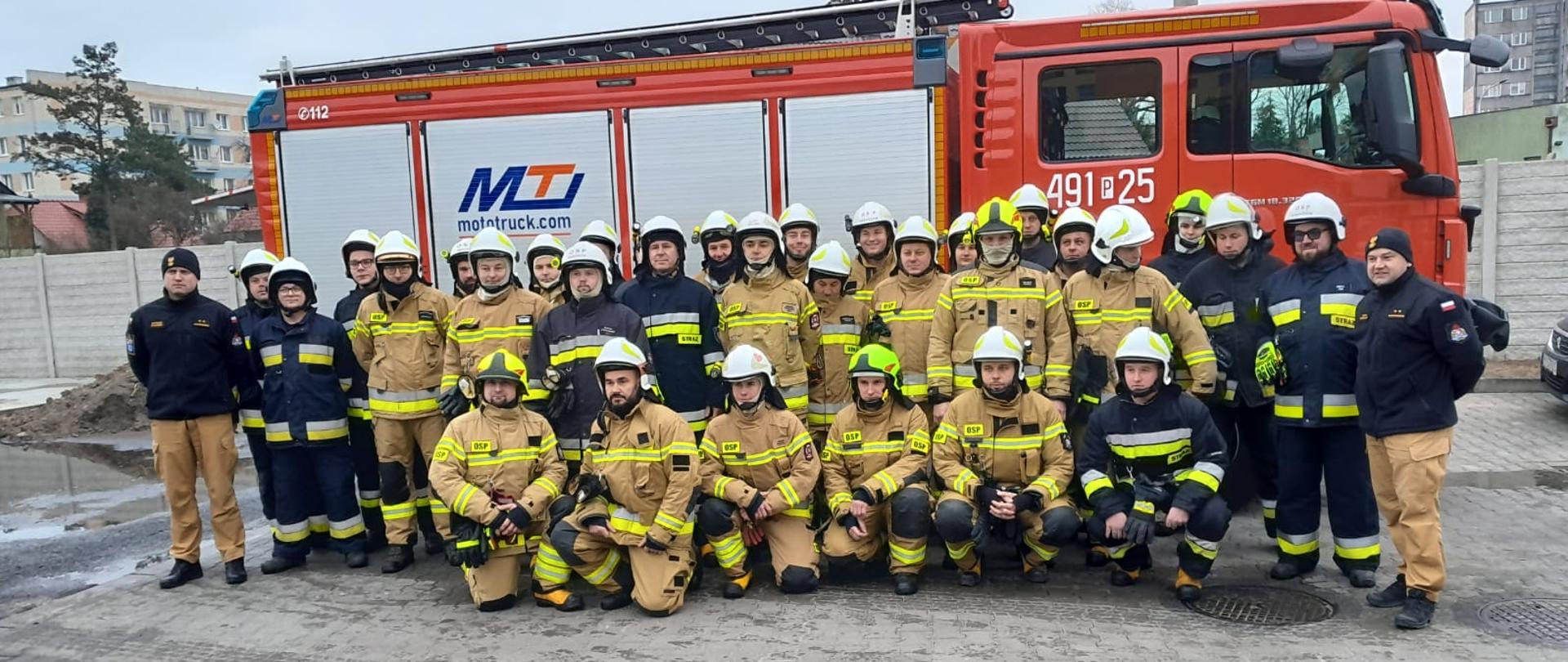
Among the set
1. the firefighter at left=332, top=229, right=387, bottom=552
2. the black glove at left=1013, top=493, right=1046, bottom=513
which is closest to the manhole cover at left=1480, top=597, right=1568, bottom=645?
the black glove at left=1013, top=493, right=1046, bottom=513

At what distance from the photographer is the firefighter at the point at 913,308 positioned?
5.35 meters

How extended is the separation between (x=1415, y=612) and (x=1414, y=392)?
906 mm

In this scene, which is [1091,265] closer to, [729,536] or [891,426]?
[891,426]

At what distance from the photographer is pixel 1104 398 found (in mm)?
4926

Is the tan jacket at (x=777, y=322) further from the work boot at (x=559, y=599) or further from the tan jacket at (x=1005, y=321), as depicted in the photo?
the work boot at (x=559, y=599)

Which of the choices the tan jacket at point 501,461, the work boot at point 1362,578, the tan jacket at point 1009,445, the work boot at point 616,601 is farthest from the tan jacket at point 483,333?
the work boot at point 1362,578

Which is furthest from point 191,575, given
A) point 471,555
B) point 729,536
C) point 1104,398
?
point 1104,398

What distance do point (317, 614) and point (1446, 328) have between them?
16.9ft

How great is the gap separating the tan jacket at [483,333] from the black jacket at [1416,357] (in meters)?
3.95

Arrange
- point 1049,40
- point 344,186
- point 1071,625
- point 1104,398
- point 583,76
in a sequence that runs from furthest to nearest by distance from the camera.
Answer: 1. point 344,186
2. point 583,76
3. point 1049,40
4. point 1104,398
5. point 1071,625

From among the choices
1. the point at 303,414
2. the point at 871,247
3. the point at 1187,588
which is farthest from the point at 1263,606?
the point at 303,414

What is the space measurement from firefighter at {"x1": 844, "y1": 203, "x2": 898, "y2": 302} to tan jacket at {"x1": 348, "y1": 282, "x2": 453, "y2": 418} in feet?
7.60

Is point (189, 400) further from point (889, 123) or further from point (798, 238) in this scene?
point (889, 123)

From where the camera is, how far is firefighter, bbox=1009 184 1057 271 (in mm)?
5605
